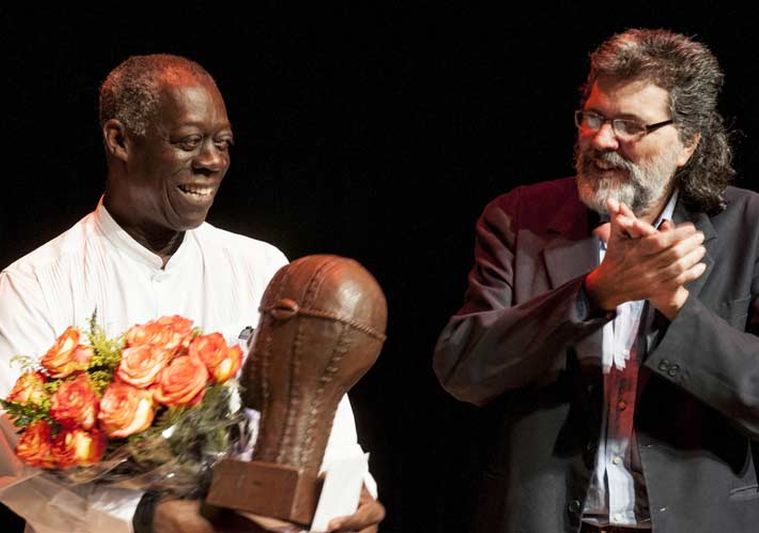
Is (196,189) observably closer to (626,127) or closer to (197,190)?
(197,190)

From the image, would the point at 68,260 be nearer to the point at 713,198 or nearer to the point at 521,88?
the point at 713,198

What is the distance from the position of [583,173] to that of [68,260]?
1016mm

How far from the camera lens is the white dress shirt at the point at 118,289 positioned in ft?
6.41

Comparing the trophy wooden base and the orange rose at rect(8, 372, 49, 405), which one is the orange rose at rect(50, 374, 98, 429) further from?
the trophy wooden base

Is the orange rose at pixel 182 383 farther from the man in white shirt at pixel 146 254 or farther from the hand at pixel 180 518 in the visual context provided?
the man in white shirt at pixel 146 254

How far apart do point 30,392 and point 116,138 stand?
2.01 ft

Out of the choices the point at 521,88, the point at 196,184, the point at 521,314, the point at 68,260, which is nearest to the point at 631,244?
the point at 521,314

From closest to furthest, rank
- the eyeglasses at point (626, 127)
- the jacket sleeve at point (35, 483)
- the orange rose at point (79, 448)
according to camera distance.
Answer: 1. the orange rose at point (79, 448)
2. the jacket sleeve at point (35, 483)
3. the eyeglasses at point (626, 127)

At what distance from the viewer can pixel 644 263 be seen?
2059mm

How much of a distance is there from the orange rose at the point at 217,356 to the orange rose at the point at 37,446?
0.22m

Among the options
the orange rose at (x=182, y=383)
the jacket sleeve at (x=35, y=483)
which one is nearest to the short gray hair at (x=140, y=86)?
the jacket sleeve at (x=35, y=483)

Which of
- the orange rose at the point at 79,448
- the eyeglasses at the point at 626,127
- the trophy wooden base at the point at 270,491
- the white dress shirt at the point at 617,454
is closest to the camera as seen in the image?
the trophy wooden base at the point at 270,491

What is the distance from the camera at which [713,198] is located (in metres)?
2.37

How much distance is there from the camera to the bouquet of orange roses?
150 cm
